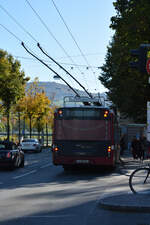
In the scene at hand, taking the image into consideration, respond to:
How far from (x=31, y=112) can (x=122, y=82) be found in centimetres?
3214

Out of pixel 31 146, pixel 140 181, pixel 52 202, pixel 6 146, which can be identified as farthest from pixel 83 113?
pixel 31 146

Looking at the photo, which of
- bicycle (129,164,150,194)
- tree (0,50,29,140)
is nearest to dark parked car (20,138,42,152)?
tree (0,50,29,140)

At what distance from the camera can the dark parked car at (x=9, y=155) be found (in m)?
21.5

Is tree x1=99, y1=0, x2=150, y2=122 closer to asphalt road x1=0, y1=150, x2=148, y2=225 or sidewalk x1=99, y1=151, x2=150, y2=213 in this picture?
asphalt road x1=0, y1=150, x2=148, y2=225

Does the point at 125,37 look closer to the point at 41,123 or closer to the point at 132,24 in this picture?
the point at 132,24

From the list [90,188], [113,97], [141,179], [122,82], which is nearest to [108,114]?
[90,188]

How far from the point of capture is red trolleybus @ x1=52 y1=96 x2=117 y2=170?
1900 cm

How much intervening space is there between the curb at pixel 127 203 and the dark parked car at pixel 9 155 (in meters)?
11.3

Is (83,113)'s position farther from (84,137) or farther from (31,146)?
(31,146)

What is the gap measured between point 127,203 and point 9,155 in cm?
1247

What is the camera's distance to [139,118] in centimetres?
3966

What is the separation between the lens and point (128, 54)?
96.6 feet

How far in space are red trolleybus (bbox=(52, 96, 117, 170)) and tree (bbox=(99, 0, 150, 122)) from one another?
8.03 meters

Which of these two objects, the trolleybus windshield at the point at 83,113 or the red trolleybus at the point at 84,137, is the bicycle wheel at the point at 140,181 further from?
the trolleybus windshield at the point at 83,113
